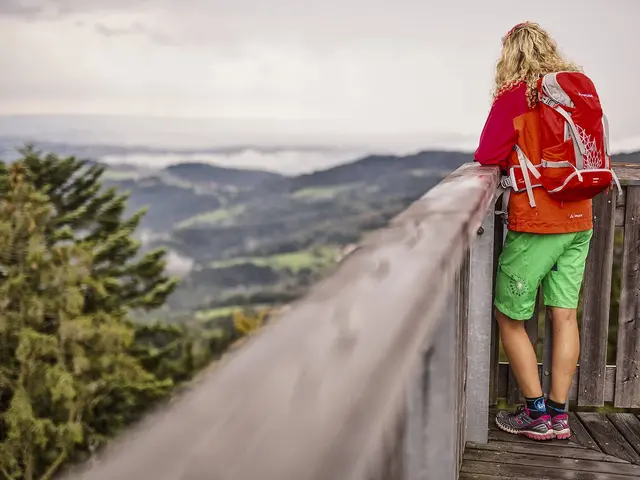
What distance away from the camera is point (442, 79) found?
63.6 m

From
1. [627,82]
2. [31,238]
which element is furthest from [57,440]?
[627,82]

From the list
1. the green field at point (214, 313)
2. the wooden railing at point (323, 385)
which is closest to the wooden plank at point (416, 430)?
the wooden railing at point (323, 385)

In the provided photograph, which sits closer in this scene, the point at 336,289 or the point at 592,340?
the point at 336,289

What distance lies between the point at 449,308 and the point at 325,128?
245ft

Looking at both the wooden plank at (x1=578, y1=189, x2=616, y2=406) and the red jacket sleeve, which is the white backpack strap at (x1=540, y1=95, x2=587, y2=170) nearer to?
the red jacket sleeve

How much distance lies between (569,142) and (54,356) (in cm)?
2505

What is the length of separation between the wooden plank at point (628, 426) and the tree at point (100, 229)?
77.8ft

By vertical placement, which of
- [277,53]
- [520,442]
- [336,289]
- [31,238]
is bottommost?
[31,238]

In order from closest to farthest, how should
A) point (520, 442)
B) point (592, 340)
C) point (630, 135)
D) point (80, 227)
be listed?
point (520, 442) < point (592, 340) < point (80, 227) < point (630, 135)

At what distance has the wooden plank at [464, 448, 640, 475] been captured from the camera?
5.74 feet

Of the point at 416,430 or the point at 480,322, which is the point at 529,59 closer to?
the point at 480,322

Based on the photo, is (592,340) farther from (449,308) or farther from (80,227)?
(80,227)

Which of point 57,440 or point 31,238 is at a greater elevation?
point 31,238

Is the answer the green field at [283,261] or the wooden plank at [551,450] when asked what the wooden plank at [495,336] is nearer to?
the wooden plank at [551,450]
